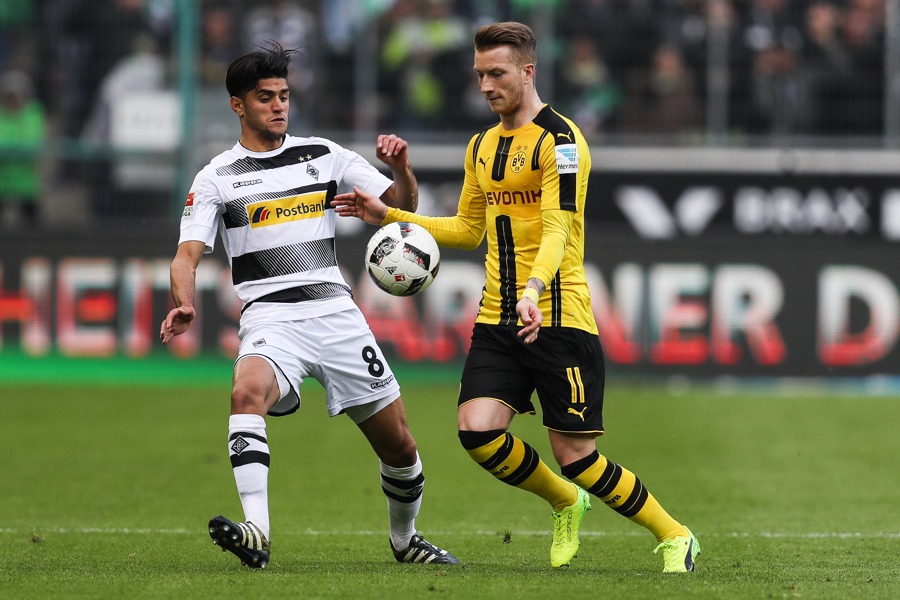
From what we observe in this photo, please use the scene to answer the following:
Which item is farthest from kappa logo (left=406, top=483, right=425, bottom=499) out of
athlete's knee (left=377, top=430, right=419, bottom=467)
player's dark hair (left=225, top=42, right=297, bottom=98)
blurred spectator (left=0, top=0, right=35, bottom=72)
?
blurred spectator (left=0, top=0, right=35, bottom=72)

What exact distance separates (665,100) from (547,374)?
37.4 feet

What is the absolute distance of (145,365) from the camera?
1648 centimetres

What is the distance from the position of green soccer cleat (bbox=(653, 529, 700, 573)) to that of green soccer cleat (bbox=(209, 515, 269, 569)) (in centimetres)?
173

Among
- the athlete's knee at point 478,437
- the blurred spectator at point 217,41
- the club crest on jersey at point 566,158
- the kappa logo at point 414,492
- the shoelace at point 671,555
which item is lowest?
the shoelace at point 671,555

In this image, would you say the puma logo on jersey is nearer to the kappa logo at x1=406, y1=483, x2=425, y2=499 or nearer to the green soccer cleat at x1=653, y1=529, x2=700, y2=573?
the green soccer cleat at x1=653, y1=529, x2=700, y2=573

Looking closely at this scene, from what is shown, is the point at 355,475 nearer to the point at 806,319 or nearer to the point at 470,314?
the point at 470,314

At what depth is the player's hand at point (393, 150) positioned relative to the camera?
6.86 metres

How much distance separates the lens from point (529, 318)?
19.6ft

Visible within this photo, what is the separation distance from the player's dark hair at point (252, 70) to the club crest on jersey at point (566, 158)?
1.35 metres

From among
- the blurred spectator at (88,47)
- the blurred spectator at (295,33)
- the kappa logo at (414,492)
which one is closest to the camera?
the kappa logo at (414,492)

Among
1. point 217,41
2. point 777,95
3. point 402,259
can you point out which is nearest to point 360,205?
point 402,259

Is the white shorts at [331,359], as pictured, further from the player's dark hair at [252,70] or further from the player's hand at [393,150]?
the player's dark hair at [252,70]

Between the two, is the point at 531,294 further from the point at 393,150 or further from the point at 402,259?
the point at 393,150

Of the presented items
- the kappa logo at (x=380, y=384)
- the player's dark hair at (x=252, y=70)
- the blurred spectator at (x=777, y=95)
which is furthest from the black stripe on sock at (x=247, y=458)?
the blurred spectator at (x=777, y=95)
